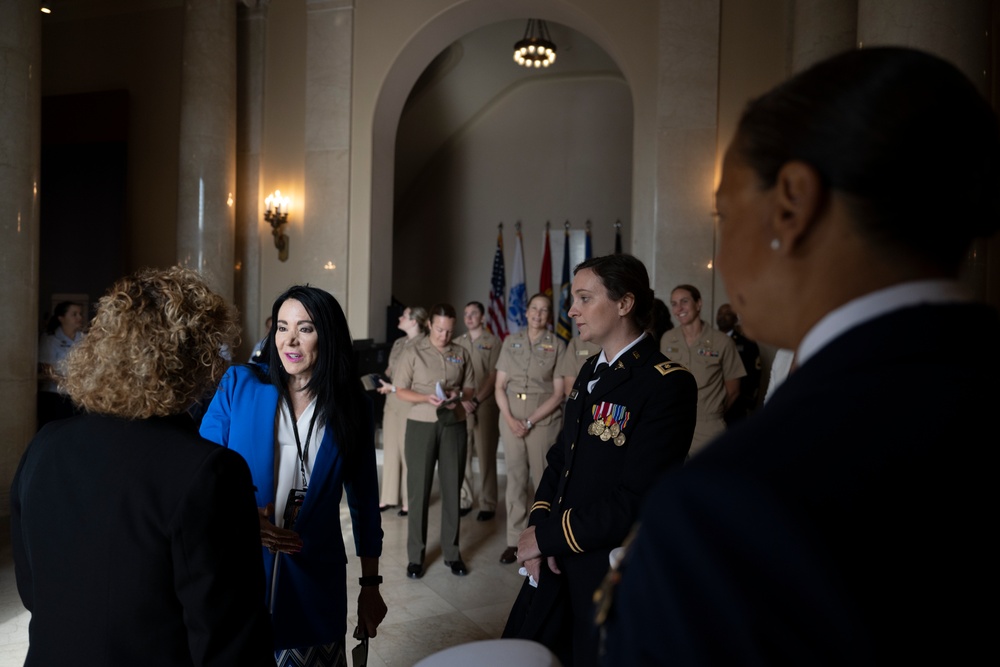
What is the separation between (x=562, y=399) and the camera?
4.80 m

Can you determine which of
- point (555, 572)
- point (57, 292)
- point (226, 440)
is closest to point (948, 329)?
point (555, 572)

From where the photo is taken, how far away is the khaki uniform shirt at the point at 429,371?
4.76 m

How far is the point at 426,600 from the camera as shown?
3855 millimetres

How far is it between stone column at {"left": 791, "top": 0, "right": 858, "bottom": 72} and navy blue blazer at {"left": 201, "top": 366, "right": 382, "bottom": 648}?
5603mm

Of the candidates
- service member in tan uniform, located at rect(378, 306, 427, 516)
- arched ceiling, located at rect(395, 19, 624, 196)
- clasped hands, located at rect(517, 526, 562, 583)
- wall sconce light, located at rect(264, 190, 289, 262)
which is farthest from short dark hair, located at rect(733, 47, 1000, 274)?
arched ceiling, located at rect(395, 19, 624, 196)

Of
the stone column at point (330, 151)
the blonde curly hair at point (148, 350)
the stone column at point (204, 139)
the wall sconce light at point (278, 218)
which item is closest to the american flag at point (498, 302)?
the stone column at point (330, 151)

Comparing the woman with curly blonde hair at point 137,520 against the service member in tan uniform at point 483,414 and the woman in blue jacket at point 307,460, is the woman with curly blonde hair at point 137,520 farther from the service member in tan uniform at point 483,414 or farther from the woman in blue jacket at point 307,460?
the service member in tan uniform at point 483,414

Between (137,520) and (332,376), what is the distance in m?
0.89

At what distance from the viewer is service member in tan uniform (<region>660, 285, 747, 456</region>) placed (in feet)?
15.7

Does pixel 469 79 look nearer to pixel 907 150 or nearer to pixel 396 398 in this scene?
pixel 396 398

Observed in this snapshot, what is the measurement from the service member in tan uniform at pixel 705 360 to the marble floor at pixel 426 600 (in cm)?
160

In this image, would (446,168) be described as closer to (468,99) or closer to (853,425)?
(468,99)

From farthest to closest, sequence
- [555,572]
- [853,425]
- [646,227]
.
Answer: [646,227]
[555,572]
[853,425]

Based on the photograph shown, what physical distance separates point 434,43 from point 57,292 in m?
5.33
